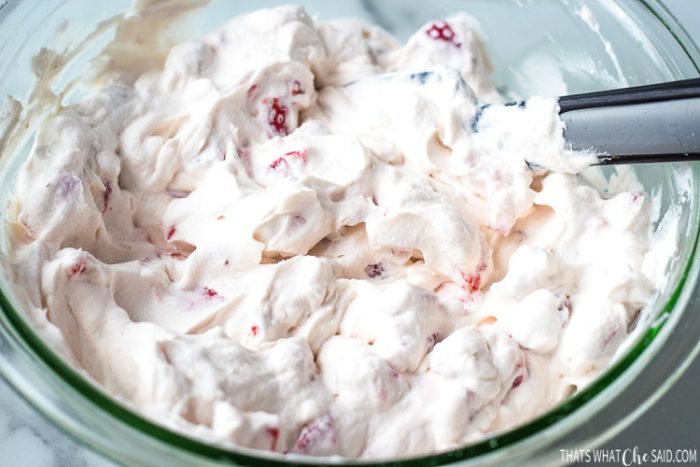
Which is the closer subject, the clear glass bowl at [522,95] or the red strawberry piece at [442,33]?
the clear glass bowl at [522,95]

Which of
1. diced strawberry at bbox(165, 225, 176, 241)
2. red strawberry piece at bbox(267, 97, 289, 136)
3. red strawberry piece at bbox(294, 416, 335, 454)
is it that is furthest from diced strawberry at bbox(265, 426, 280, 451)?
red strawberry piece at bbox(267, 97, 289, 136)

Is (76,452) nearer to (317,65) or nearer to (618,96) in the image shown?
(317,65)

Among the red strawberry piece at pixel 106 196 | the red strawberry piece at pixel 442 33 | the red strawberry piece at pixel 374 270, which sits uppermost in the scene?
the red strawberry piece at pixel 442 33

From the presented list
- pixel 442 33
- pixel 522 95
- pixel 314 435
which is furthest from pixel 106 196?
pixel 522 95

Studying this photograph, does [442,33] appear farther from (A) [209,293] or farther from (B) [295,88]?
(A) [209,293]

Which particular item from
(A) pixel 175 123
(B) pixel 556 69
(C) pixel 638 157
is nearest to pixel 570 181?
(C) pixel 638 157

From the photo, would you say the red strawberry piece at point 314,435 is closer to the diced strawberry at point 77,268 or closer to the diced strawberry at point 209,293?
the diced strawberry at point 209,293

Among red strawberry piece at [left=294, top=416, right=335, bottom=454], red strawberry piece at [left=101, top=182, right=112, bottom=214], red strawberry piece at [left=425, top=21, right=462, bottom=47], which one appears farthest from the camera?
Answer: red strawberry piece at [left=425, top=21, right=462, bottom=47]

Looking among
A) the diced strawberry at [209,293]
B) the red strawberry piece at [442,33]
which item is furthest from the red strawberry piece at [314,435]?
the red strawberry piece at [442,33]

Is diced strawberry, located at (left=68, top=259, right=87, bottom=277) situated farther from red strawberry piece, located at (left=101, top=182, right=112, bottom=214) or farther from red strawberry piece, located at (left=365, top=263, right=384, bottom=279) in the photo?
red strawberry piece, located at (left=365, top=263, right=384, bottom=279)
